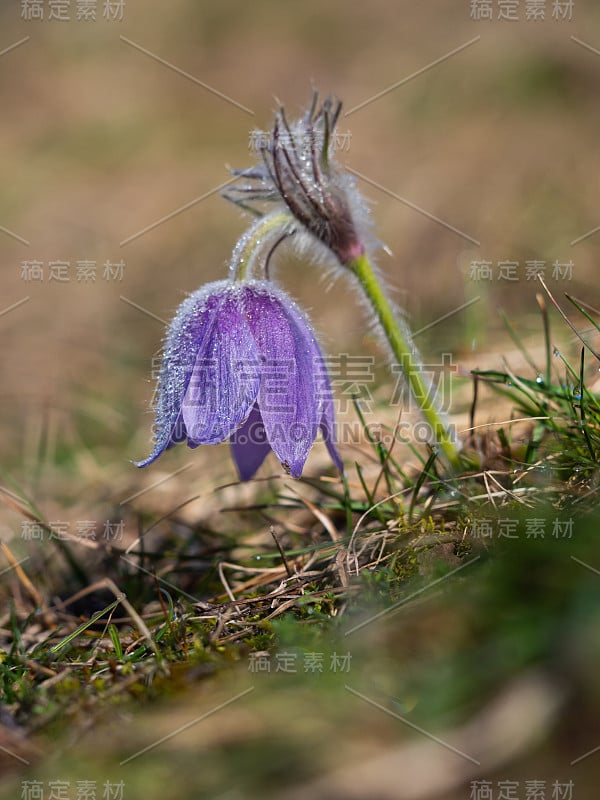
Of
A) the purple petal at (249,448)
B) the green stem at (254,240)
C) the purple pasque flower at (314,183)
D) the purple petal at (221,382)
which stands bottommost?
the purple petal at (249,448)

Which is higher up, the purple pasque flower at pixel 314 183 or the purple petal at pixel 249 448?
the purple pasque flower at pixel 314 183

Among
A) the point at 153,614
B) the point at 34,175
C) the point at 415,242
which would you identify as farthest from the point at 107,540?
the point at 34,175

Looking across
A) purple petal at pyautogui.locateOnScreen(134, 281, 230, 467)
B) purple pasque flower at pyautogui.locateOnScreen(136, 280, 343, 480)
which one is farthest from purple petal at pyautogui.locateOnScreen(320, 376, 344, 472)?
purple petal at pyautogui.locateOnScreen(134, 281, 230, 467)

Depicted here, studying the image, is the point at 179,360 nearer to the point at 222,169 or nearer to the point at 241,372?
the point at 241,372

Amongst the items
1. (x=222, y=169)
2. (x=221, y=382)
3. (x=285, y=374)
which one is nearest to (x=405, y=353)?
(x=285, y=374)

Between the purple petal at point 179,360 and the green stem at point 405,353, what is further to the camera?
the green stem at point 405,353

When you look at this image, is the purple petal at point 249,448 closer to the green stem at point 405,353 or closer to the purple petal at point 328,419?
the purple petal at point 328,419

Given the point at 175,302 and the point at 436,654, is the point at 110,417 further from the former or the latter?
the point at 436,654

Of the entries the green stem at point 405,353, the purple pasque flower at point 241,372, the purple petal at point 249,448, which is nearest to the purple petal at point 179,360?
the purple pasque flower at point 241,372
